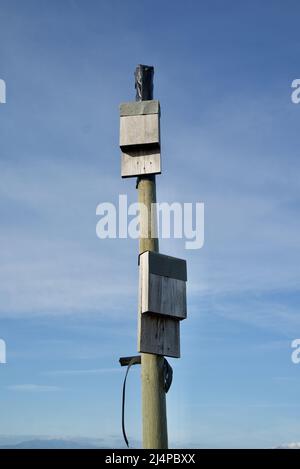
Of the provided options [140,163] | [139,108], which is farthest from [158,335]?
[139,108]

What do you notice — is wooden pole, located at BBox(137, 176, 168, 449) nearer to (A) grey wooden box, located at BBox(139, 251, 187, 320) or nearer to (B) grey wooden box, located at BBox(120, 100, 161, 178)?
(A) grey wooden box, located at BBox(139, 251, 187, 320)

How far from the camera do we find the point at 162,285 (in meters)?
5.18

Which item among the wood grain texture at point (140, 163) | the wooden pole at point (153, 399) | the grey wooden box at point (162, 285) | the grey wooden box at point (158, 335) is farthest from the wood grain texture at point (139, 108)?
the grey wooden box at point (158, 335)

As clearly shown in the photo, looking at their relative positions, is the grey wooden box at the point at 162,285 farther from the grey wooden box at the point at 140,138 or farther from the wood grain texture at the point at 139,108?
the wood grain texture at the point at 139,108

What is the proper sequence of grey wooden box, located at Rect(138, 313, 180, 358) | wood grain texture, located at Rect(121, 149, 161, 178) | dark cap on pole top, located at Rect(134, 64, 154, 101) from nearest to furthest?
grey wooden box, located at Rect(138, 313, 180, 358) < wood grain texture, located at Rect(121, 149, 161, 178) < dark cap on pole top, located at Rect(134, 64, 154, 101)

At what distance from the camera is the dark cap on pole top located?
5898 mm

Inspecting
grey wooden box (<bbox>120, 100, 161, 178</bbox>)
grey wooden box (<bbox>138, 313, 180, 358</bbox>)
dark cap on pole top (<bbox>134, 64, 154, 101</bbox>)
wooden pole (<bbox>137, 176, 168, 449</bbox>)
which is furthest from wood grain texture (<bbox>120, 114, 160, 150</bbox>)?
grey wooden box (<bbox>138, 313, 180, 358</bbox>)

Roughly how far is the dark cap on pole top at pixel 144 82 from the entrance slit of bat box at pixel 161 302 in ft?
5.62

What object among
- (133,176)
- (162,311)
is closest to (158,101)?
(133,176)

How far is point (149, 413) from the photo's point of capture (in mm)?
5027

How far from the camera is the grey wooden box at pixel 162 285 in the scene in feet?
16.6

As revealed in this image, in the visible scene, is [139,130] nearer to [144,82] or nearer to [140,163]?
[140,163]
